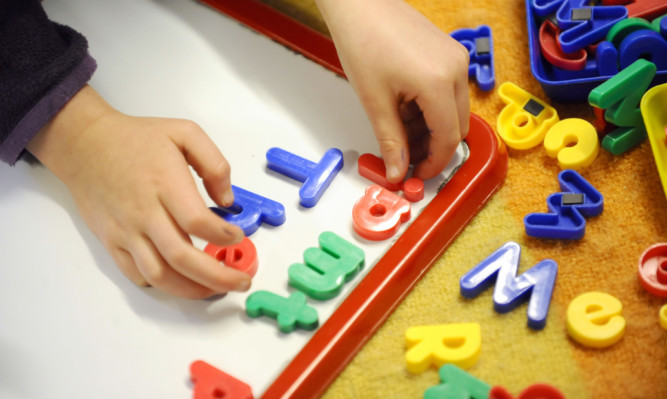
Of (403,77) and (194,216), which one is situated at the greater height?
(403,77)

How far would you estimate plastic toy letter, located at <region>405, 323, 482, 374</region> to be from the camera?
0.58 meters

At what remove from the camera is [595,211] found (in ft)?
2.15

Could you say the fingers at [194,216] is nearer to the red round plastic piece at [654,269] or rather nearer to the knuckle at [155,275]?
the knuckle at [155,275]

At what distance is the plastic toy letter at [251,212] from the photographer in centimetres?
66

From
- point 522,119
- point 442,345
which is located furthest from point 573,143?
point 442,345

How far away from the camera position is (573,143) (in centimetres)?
72

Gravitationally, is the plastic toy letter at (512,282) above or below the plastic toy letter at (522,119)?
below

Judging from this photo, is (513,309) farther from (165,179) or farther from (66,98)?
(66,98)

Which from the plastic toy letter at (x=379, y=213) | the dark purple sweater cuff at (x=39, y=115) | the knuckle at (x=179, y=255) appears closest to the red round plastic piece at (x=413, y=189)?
the plastic toy letter at (x=379, y=213)

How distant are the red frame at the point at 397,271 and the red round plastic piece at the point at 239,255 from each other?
0.30 ft

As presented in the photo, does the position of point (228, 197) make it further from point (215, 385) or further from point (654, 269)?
point (654, 269)

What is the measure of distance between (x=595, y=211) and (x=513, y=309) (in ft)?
0.44

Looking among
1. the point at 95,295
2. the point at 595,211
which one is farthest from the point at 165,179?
the point at 595,211

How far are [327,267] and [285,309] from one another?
58 millimetres
